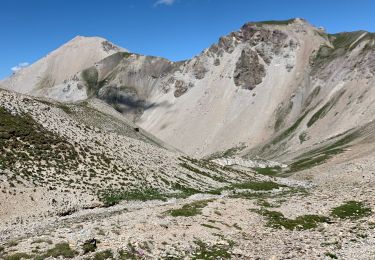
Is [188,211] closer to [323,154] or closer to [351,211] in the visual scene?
[351,211]

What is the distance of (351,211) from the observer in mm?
48625

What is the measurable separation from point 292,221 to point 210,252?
1568 centimetres

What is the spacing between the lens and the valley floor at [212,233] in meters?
31.5

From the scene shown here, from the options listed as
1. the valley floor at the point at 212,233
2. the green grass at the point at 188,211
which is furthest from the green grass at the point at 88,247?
the green grass at the point at 188,211

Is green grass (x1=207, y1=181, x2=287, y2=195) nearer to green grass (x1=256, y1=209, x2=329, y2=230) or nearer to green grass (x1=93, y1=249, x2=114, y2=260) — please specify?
green grass (x1=256, y1=209, x2=329, y2=230)

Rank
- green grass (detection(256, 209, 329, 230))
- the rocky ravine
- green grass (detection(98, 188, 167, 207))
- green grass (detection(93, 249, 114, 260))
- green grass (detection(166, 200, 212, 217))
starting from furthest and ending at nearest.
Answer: green grass (detection(98, 188, 167, 207))
green grass (detection(166, 200, 212, 217))
green grass (detection(256, 209, 329, 230))
the rocky ravine
green grass (detection(93, 249, 114, 260))

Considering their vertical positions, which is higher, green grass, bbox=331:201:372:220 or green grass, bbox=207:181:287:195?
green grass, bbox=207:181:287:195

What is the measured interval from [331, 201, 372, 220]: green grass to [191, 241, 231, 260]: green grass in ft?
62.7

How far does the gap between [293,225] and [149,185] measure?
29.8 meters

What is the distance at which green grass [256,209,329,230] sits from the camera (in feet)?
141

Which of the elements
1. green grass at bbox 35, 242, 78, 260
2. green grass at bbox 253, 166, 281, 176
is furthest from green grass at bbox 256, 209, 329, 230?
green grass at bbox 253, 166, 281, 176

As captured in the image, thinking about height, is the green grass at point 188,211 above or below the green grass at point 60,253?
above

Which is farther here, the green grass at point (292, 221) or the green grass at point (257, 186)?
the green grass at point (257, 186)

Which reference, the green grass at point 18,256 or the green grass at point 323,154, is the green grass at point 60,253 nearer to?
the green grass at point 18,256
